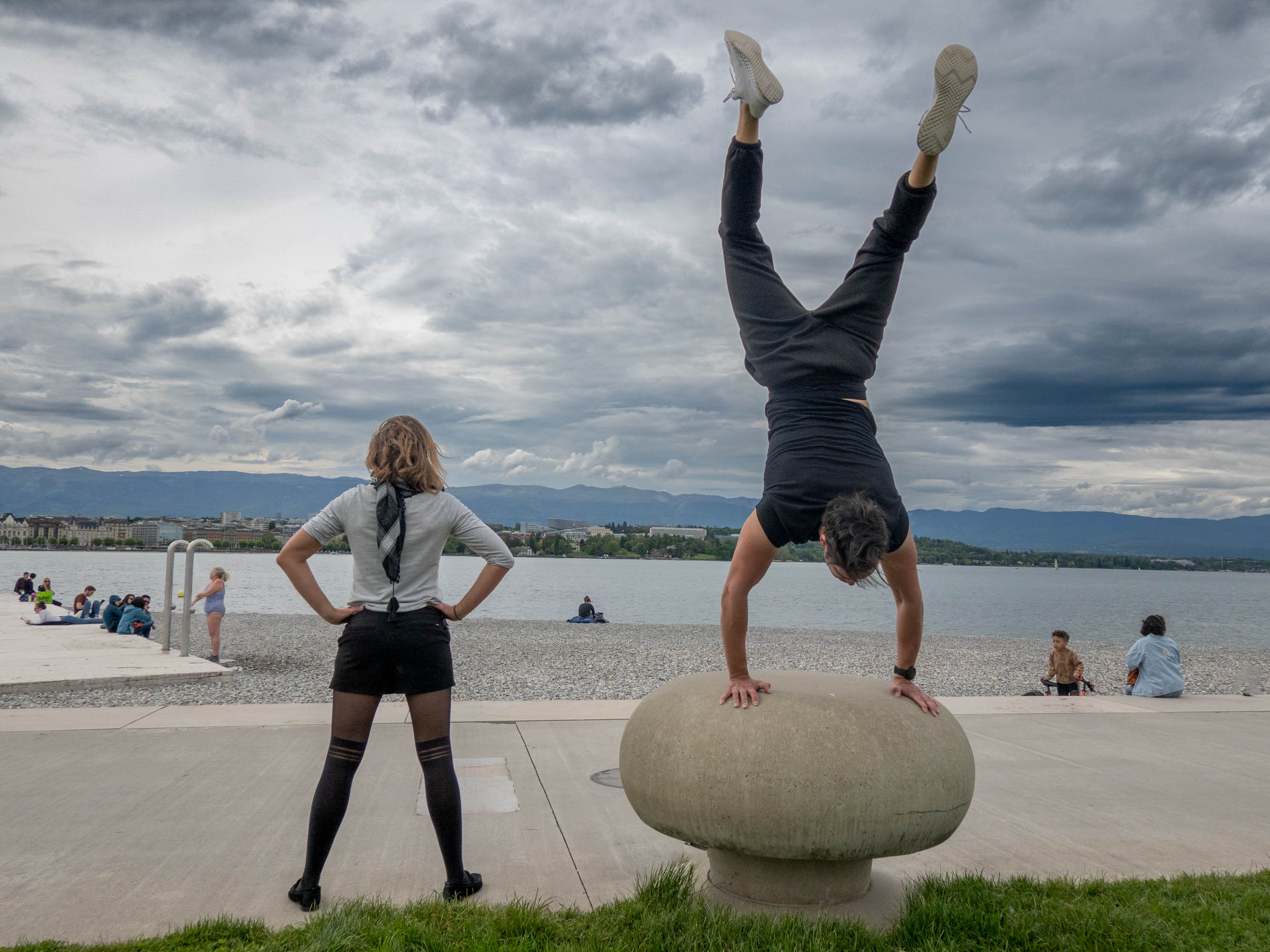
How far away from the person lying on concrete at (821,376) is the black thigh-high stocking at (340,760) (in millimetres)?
1664

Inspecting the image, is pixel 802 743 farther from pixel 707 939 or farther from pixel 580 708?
pixel 580 708

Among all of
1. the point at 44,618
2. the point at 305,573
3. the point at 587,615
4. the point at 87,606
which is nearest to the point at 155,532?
the point at 587,615

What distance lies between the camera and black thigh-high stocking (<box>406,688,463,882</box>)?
402 centimetres

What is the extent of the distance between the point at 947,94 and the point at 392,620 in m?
3.43

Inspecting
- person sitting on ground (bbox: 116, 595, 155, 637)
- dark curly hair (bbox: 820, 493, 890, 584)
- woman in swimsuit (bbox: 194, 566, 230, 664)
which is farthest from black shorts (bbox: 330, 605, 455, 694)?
person sitting on ground (bbox: 116, 595, 155, 637)

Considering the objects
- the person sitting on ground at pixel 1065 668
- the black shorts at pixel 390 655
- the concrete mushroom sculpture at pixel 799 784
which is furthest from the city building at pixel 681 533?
the black shorts at pixel 390 655

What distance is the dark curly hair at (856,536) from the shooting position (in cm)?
363

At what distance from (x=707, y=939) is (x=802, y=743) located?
0.88 m

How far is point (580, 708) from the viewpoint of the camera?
9766mm

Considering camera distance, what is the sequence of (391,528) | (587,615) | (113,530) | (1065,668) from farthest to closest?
(113,530)
(587,615)
(1065,668)
(391,528)

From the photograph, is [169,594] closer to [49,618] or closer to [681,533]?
[49,618]

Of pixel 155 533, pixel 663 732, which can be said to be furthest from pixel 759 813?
pixel 155 533

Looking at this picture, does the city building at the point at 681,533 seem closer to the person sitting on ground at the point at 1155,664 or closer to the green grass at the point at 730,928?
the person sitting on ground at the point at 1155,664

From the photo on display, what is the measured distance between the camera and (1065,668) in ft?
40.9
